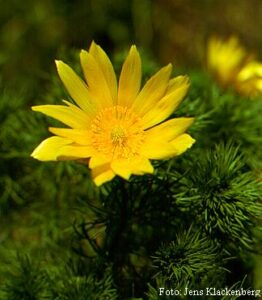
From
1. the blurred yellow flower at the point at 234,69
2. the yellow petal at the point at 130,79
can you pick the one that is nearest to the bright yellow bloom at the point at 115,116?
the yellow petal at the point at 130,79

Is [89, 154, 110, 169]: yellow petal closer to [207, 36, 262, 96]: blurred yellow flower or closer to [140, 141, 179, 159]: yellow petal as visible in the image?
[140, 141, 179, 159]: yellow petal

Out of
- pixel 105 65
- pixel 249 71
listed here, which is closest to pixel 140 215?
pixel 105 65

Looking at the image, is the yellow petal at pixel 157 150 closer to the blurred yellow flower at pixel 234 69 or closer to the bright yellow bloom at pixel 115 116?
the bright yellow bloom at pixel 115 116

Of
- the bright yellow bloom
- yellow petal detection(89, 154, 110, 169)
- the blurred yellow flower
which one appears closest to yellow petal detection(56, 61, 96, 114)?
the bright yellow bloom

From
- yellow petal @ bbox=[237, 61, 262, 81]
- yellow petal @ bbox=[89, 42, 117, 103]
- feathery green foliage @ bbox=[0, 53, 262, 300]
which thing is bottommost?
feathery green foliage @ bbox=[0, 53, 262, 300]

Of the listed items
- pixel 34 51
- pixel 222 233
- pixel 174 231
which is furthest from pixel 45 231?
pixel 34 51

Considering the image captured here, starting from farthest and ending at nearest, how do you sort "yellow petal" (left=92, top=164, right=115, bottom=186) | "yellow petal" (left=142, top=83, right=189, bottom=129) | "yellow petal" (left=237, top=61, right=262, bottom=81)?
"yellow petal" (left=237, top=61, right=262, bottom=81), "yellow petal" (left=142, top=83, right=189, bottom=129), "yellow petal" (left=92, top=164, right=115, bottom=186)
